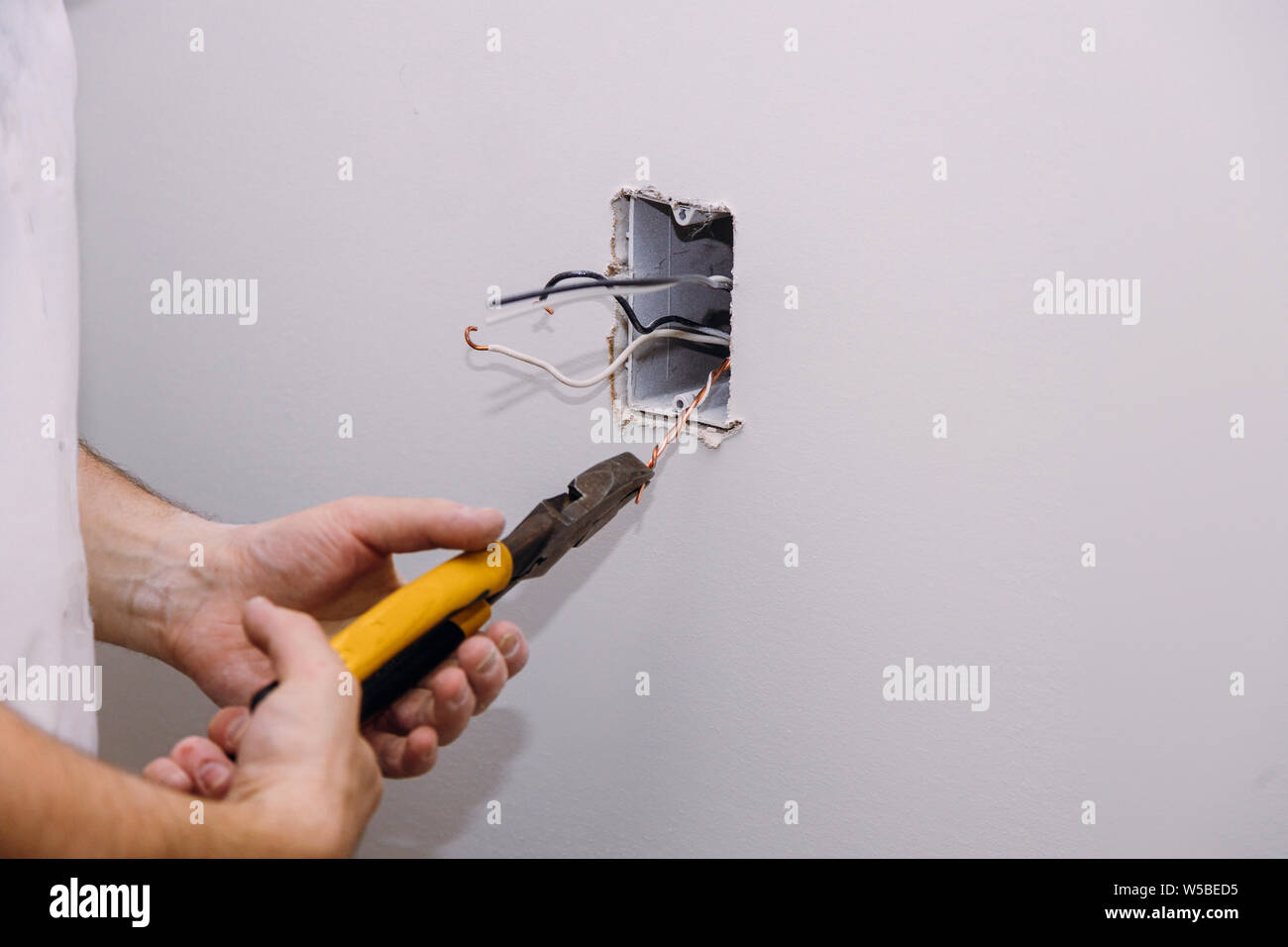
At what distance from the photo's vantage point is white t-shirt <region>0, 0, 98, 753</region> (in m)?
0.56

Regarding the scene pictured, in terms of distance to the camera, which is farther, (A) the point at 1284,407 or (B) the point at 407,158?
(B) the point at 407,158

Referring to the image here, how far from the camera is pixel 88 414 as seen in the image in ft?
3.03

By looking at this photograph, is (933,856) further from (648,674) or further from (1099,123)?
(1099,123)

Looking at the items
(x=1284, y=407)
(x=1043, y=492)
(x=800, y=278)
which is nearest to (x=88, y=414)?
(x=800, y=278)

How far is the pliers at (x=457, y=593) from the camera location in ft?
1.81

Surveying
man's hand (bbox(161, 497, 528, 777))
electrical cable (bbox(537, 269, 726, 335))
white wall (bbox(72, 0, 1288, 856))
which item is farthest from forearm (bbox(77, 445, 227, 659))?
electrical cable (bbox(537, 269, 726, 335))

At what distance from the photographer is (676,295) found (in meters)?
0.79

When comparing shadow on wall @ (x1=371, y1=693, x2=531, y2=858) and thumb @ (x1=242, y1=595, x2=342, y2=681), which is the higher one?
thumb @ (x1=242, y1=595, x2=342, y2=681)

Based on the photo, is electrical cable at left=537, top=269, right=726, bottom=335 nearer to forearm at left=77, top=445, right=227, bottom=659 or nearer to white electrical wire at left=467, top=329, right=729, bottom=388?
white electrical wire at left=467, top=329, right=729, bottom=388

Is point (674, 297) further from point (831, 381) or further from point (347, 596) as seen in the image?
point (347, 596)

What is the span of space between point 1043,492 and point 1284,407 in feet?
0.65

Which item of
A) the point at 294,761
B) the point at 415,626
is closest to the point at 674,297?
the point at 415,626

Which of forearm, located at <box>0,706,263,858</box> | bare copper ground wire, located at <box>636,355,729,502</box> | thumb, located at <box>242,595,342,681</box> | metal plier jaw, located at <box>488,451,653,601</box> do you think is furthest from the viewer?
bare copper ground wire, located at <box>636,355,729,502</box>

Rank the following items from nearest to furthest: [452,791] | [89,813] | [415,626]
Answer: [89,813]
[415,626]
[452,791]
